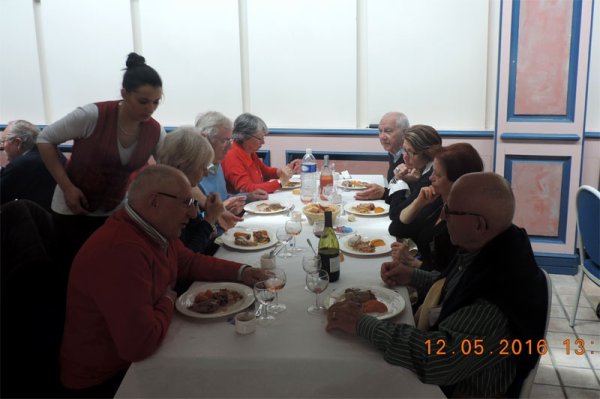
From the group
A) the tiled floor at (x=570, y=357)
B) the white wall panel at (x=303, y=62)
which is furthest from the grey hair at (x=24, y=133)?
the tiled floor at (x=570, y=357)

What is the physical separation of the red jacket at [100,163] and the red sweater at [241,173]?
1040mm

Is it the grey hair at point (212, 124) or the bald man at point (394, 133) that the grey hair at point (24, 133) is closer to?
the grey hair at point (212, 124)

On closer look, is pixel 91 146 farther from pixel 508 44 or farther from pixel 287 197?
pixel 508 44

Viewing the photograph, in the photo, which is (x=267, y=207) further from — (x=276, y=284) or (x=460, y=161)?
(x=276, y=284)

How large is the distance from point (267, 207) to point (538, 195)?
7.92 ft

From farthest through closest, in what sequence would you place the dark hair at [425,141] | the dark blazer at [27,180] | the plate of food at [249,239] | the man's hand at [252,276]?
the dark blazer at [27,180]
the dark hair at [425,141]
the plate of food at [249,239]
the man's hand at [252,276]

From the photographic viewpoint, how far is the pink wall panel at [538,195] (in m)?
4.12

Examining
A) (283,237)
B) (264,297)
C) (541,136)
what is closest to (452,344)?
(264,297)

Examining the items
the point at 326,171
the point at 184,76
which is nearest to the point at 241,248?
the point at 326,171

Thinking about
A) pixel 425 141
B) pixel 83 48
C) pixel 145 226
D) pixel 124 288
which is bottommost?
pixel 124 288

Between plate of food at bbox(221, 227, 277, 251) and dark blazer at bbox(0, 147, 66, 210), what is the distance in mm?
1449

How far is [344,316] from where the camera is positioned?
4.78 ft

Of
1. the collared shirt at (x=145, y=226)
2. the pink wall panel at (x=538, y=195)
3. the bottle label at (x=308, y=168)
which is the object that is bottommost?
the pink wall panel at (x=538, y=195)

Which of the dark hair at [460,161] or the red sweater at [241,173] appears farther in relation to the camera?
the red sweater at [241,173]
